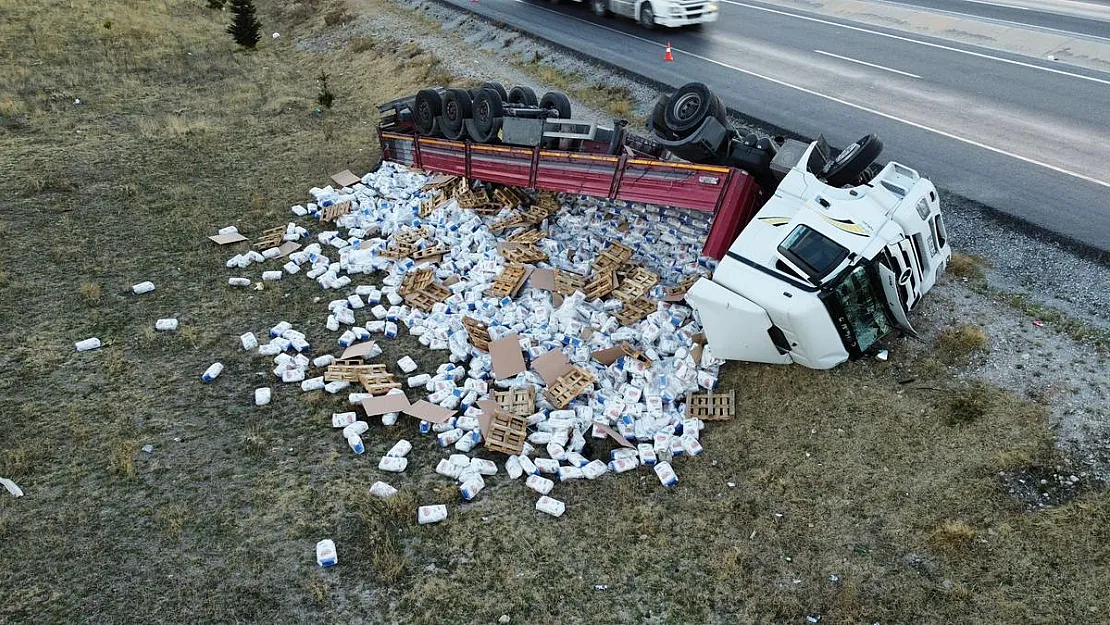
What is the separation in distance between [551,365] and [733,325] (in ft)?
8.15

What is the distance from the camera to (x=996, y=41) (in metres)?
19.6

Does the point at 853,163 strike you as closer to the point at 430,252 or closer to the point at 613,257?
the point at 613,257

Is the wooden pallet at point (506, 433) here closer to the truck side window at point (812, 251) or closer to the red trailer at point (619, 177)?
the red trailer at point (619, 177)

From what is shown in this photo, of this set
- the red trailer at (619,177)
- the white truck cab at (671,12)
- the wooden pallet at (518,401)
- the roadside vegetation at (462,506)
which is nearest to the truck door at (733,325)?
the roadside vegetation at (462,506)

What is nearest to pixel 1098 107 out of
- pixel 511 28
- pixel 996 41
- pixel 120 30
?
pixel 996 41

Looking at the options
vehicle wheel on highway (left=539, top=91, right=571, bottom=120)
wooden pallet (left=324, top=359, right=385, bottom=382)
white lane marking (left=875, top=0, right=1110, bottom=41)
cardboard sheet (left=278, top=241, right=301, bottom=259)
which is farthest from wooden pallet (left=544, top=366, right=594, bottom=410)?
white lane marking (left=875, top=0, right=1110, bottom=41)

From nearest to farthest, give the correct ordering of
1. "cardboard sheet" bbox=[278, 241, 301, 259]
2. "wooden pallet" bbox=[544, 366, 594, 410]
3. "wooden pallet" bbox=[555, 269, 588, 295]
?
"wooden pallet" bbox=[544, 366, 594, 410]
"wooden pallet" bbox=[555, 269, 588, 295]
"cardboard sheet" bbox=[278, 241, 301, 259]

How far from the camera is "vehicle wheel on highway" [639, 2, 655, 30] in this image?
883 inches

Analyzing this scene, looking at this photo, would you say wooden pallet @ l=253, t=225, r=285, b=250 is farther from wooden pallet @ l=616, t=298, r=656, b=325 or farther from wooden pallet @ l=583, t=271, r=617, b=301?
wooden pallet @ l=616, t=298, r=656, b=325

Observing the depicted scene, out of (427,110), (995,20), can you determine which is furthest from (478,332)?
(995,20)

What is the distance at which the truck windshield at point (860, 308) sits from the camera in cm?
829

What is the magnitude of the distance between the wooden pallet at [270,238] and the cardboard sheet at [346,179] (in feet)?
6.64

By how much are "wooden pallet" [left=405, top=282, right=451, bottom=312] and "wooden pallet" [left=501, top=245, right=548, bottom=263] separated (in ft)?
3.89

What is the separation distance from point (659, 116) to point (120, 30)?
76.8 feet
